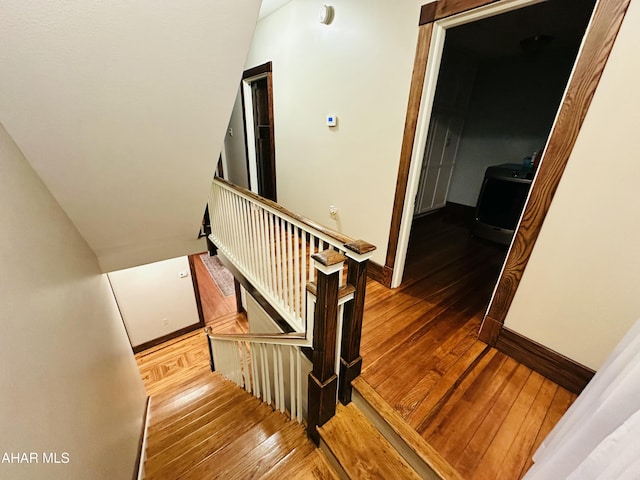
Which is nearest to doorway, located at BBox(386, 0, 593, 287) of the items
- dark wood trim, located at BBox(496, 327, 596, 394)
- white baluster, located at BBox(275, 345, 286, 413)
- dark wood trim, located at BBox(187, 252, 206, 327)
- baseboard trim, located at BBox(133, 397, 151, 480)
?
dark wood trim, located at BBox(496, 327, 596, 394)

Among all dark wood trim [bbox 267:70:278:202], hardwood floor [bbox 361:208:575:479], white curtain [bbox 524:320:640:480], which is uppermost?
dark wood trim [bbox 267:70:278:202]

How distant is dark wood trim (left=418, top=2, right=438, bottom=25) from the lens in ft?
5.05

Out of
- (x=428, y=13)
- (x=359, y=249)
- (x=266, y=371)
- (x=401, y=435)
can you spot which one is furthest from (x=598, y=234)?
(x=266, y=371)

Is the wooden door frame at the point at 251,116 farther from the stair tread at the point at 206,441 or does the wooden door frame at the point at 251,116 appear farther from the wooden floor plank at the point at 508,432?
the wooden floor plank at the point at 508,432

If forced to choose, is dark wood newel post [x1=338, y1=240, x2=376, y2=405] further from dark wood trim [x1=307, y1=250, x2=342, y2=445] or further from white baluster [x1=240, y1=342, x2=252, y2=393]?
white baluster [x1=240, y1=342, x2=252, y2=393]

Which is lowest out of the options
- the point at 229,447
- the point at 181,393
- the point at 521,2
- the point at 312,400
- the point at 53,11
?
the point at 181,393

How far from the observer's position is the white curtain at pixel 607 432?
0.49 metres

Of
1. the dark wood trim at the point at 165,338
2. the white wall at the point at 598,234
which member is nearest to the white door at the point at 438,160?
the white wall at the point at 598,234

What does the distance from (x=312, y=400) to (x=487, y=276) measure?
7.00 ft

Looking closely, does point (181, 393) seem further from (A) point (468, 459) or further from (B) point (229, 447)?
(A) point (468, 459)

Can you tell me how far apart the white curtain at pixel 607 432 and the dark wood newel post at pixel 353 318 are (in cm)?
79

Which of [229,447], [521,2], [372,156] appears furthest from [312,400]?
[521,2]

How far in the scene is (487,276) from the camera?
2475 millimetres

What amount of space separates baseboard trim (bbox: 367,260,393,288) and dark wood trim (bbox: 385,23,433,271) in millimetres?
50
